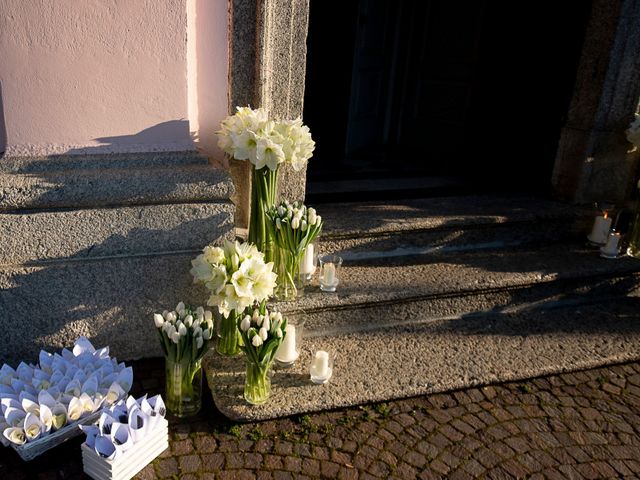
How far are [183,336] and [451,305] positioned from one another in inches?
71.0

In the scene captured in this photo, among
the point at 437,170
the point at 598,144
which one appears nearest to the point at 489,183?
the point at 437,170

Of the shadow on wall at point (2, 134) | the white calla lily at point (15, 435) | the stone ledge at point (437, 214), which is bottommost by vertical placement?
the white calla lily at point (15, 435)

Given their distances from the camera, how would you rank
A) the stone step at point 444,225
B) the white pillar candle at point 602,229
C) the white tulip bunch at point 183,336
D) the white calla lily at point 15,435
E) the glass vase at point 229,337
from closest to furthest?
the white calla lily at point 15,435 < the white tulip bunch at point 183,336 < the glass vase at point 229,337 < the stone step at point 444,225 < the white pillar candle at point 602,229

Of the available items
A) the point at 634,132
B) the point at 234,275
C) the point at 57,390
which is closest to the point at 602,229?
the point at 634,132

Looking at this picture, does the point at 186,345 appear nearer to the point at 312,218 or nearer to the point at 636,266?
the point at 312,218

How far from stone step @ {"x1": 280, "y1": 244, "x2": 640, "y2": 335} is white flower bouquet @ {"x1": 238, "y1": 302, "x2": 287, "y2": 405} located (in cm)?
Result: 53

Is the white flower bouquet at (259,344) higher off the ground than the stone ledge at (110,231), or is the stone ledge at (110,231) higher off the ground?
the stone ledge at (110,231)

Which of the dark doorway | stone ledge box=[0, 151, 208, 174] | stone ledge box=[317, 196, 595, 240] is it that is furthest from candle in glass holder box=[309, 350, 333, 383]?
the dark doorway

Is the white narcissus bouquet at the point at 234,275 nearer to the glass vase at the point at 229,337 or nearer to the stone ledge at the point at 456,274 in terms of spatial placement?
the glass vase at the point at 229,337

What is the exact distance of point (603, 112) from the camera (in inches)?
186

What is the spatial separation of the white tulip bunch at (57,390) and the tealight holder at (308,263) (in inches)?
45.6

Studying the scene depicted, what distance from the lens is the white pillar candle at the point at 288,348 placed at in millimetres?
3195

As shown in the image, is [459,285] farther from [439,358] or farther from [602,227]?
[602,227]

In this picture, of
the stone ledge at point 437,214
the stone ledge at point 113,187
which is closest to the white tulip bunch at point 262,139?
the stone ledge at point 113,187
